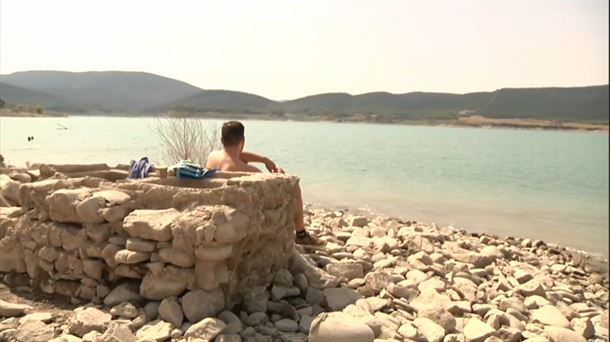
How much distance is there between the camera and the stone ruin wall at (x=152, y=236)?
4.32m

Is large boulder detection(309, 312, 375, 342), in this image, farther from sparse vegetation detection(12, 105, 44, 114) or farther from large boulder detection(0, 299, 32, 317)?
sparse vegetation detection(12, 105, 44, 114)

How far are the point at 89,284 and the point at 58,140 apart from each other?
23.3 m

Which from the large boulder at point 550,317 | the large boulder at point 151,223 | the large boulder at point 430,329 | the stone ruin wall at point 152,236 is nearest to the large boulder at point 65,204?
the stone ruin wall at point 152,236

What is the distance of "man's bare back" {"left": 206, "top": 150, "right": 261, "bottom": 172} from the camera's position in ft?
18.7

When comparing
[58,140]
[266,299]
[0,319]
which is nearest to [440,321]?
[266,299]

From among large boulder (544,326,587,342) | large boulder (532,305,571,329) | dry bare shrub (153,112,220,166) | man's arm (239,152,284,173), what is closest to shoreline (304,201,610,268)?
dry bare shrub (153,112,220,166)

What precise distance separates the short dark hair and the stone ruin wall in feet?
1.71

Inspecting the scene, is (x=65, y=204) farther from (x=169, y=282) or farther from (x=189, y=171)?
(x=169, y=282)

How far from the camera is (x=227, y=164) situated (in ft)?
18.8

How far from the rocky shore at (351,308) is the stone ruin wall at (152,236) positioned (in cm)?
12

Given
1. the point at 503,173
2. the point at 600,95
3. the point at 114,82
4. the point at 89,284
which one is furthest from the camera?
the point at 114,82

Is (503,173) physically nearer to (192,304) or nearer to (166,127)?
(166,127)

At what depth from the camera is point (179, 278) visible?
170 inches

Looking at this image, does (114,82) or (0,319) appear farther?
(114,82)
